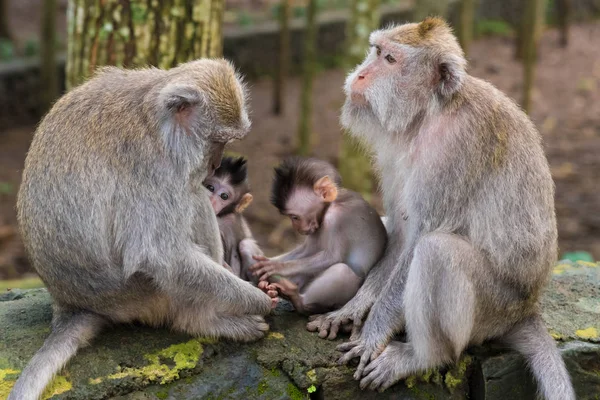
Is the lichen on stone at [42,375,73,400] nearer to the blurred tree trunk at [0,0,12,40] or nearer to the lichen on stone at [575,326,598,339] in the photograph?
the lichen on stone at [575,326,598,339]

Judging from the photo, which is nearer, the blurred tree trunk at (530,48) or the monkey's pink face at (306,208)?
the monkey's pink face at (306,208)

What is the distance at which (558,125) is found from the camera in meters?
13.9

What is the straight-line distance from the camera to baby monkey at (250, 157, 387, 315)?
5.01 meters

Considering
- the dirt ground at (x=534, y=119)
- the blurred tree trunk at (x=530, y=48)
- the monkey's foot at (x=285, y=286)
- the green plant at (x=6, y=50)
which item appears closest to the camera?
the monkey's foot at (x=285, y=286)

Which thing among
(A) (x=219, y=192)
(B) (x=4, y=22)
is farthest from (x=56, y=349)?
(B) (x=4, y=22)

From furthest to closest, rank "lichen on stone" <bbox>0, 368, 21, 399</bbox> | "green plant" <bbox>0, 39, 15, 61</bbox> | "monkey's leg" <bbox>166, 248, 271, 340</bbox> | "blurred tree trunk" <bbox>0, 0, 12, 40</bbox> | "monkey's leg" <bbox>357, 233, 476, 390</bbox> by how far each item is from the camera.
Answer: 1. "blurred tree trunk" <bbox>0, 0, 12, 40</bbox>
2. "green plant" <bbox>0, 39, 15, 61</bbox>
3. "monkey's leg" <bbox>166, 248, 271, 340</bbox>
4. "monkey's leg" <bbox>357, 233, 476, 390</bbox>
5. "lichen on stone" <bbox>0, 368, 21, 399</bbox>

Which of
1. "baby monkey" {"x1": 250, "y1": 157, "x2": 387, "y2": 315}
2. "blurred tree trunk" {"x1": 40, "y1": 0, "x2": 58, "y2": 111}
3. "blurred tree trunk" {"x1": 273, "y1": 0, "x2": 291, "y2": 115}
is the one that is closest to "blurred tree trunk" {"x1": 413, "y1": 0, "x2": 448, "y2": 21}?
"blurred tree trunk" {"x1": 273, "y1": 0, "x2": 291, "y2": 115}

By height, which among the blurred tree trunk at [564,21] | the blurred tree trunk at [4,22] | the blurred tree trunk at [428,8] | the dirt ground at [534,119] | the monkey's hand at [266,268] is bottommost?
the dirt ground at [534,119]

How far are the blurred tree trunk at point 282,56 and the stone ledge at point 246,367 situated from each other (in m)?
7.91

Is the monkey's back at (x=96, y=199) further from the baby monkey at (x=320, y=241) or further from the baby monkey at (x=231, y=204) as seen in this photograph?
the baby monkey at (x=320, y=241)

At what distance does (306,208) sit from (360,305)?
2.20 ft

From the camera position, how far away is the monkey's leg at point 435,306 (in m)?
4.43

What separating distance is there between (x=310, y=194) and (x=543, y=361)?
161 centimetres

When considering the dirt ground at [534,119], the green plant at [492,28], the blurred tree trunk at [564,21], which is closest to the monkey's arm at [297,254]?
the dirt ground at [534,119]
